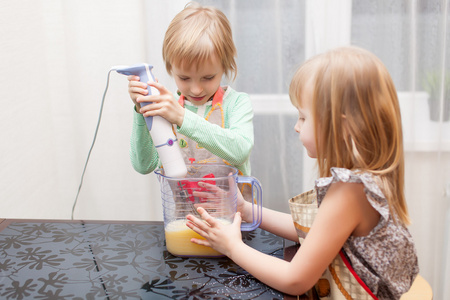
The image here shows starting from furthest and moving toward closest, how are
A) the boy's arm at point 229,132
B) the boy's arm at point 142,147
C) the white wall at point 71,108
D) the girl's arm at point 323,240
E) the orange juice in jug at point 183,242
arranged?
the white wall at point 71,108
the boy's arm at point 142,147
the boy's arm at point 229,132
the orange juice in jug at point 183,242
the girl's arm at point 323,240

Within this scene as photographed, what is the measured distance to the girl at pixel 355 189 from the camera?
31.6 inches

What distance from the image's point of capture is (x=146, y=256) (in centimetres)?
94

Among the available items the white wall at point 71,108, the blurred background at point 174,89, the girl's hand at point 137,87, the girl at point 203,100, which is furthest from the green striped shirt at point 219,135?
the white wall at point 71,108

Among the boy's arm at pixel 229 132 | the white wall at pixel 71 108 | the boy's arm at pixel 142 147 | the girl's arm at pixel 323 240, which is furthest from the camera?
the white wall at pixel 71 108

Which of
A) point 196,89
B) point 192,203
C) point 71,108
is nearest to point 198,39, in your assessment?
point 196,89

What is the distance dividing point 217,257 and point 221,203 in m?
0.11

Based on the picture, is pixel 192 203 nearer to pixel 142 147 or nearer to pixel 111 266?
pixel 111 266

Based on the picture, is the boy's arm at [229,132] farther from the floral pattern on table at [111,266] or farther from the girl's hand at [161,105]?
the floral pattern on table at [111,266]

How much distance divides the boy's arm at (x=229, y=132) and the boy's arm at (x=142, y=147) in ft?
0.54

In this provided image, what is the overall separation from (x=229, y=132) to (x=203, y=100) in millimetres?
166

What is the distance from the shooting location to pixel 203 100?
123 centimetres

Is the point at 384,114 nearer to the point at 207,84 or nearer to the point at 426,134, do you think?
the point at 207,84

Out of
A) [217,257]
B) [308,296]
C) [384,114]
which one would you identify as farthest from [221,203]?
[384,114]

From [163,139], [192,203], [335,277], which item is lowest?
[335,277]
